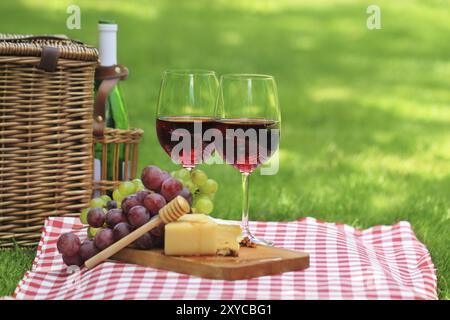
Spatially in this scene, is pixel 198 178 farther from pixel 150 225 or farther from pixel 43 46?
pixel 43 46

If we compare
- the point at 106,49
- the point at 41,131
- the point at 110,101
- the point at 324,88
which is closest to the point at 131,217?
the point at 41,131

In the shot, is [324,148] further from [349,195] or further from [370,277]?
[370,277]

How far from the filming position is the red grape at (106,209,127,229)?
99.0 inches

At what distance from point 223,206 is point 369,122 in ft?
7.99

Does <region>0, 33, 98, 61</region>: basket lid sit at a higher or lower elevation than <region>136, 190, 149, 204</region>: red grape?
higher

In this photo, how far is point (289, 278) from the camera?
7.75ft

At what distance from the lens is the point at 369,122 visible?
5.96m

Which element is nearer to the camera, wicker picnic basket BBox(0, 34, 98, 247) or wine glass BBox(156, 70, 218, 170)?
wine glass BBox(156, 70, 218, 170)

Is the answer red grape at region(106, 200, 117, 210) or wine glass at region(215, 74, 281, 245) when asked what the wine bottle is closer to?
red grape at region(106, 200, 117, 210)

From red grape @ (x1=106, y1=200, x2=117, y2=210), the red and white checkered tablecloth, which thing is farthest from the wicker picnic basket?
red grape @ (x1=106, y1=200, x2=117, y2=210)

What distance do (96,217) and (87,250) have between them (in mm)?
96

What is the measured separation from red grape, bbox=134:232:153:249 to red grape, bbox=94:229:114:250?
8cm

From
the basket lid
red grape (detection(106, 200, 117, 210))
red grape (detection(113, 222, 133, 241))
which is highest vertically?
the basket lid

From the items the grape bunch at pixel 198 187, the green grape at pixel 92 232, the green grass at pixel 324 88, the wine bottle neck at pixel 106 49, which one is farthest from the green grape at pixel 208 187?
the wine bottle neck at pixel 106 49
